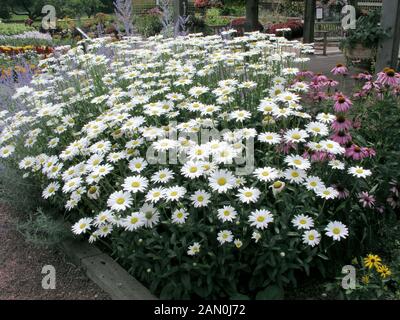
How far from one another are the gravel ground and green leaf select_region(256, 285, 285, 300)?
928mm

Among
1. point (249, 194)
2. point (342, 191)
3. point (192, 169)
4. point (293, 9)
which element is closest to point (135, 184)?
point (192, 169)

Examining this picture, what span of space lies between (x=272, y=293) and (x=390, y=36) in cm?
401

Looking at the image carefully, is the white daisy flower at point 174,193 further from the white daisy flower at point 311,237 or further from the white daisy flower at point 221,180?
the white daisy flower at point 311,237

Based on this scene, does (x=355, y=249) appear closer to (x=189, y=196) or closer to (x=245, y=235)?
(x=245, y=235)

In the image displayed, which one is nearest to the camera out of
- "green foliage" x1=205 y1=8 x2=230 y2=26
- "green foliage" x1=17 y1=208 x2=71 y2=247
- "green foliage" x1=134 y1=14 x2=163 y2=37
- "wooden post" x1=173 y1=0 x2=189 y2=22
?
"green foliage" x1=17 y1=208 x2=71 y2=247

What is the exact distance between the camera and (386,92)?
118 inches

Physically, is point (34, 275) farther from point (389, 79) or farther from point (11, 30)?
point (11, 30)

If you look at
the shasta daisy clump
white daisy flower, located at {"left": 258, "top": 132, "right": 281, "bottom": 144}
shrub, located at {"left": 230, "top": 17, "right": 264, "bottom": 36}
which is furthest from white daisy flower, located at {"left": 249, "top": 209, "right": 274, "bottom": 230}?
shrub, located at {"left": 230, "top": 17, "right": 264, "bottom": 36}

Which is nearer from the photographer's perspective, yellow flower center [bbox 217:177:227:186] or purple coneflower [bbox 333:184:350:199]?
yellow flower center [bbox 217:177:227:186]

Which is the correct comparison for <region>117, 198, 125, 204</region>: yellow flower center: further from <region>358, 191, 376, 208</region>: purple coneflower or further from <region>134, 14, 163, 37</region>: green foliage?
<region>134, 14, 163, 37</region>: green foliage

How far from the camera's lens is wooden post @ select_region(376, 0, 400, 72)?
16.2 ft

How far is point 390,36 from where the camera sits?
5109mm
